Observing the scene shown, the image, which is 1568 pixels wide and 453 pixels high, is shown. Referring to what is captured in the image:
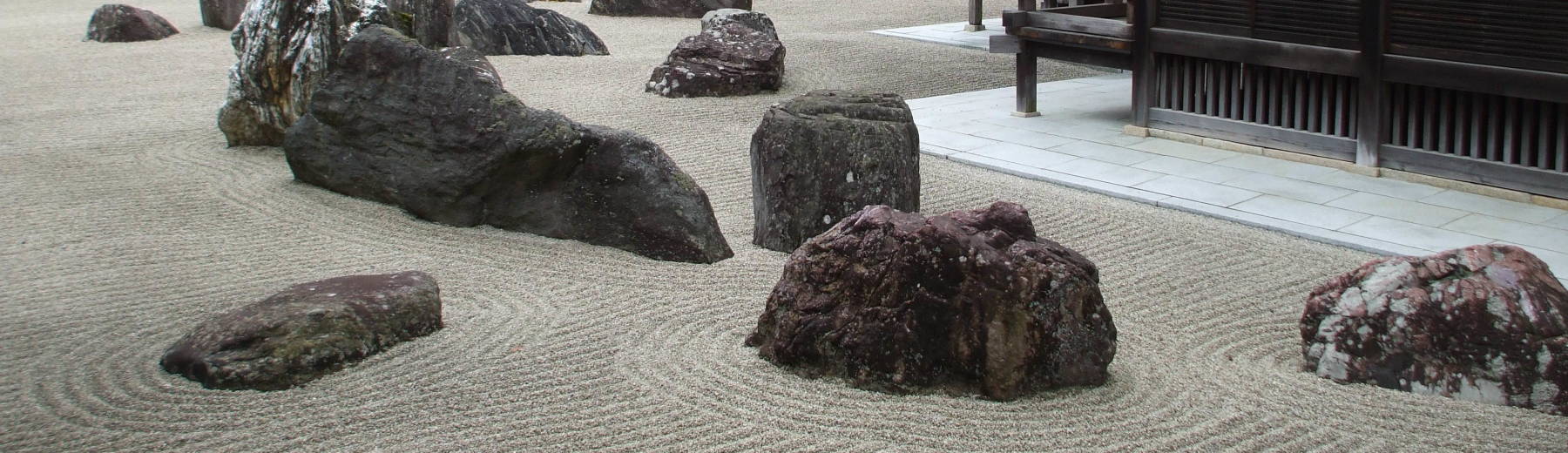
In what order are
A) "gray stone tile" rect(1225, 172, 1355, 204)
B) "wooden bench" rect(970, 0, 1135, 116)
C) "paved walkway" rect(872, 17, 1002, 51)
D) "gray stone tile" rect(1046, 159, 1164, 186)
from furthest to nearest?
"paved walkway" rect(872, 17, 1002, 51) → "wooden bench" rect(970, 0, 1135, 116) → "gray stone tile" rect(1046, 159, 1164, 186) → "gray stone tile" rect(1225, 172, 1355, 204)

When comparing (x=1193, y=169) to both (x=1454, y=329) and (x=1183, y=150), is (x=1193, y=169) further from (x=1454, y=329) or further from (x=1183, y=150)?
(x=1454, y=329)

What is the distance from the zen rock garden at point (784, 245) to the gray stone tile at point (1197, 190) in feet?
5.79

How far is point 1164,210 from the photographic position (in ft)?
22.7

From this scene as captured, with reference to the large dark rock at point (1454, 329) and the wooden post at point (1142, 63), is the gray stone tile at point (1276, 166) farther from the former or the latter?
the large dark rock at point (1454, 329)

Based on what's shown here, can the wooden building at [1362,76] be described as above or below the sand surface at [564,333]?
above

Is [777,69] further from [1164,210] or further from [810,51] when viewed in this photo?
[1164,210]

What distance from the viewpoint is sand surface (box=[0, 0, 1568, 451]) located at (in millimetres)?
3787

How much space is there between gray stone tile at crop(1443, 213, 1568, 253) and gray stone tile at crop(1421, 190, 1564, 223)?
119 mm

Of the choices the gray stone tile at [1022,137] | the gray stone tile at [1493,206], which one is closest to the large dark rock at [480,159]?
the gray stone tile at [1022,137]

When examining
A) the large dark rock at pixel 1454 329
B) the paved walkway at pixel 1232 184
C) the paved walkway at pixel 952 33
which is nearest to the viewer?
the large dark rock at pixel 1454 329

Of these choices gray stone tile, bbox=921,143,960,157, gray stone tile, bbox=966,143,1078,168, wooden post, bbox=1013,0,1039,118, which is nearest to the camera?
gray stone tile, bbox=966,143,1078,168

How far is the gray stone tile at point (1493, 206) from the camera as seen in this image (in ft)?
21.5

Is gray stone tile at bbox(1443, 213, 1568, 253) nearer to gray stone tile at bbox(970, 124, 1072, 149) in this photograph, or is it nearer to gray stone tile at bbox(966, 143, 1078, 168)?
gray stone tile at bbox(966, 143, 1078, 168)

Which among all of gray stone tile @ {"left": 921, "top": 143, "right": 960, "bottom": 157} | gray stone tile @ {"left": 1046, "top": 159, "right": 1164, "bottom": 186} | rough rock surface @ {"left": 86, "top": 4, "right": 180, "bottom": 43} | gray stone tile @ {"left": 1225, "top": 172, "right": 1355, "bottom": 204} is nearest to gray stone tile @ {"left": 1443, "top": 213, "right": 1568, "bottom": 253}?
gray stone tile @ {"left": 1225, "top": 172, "right": 1355, "bottom": 204}
